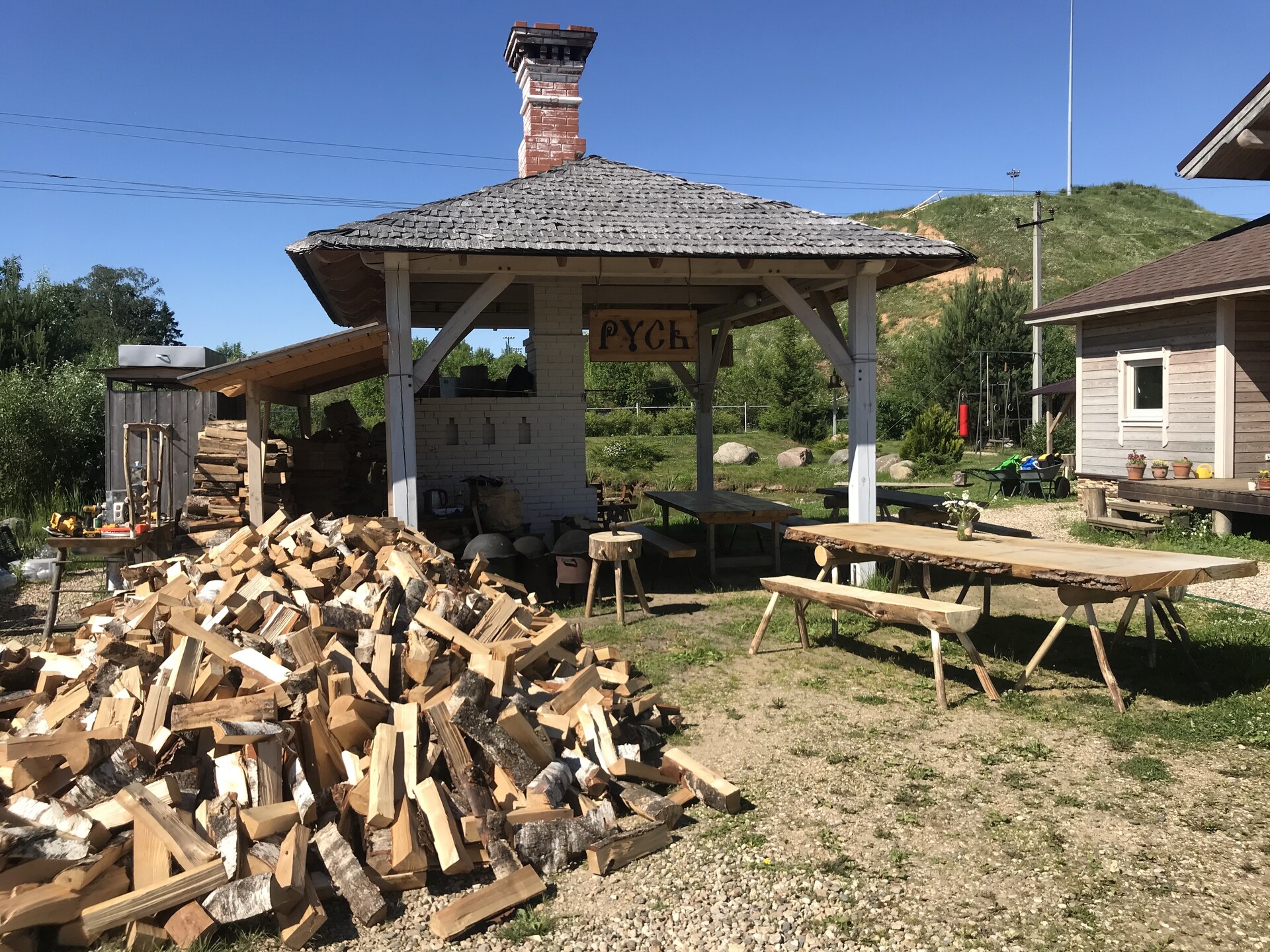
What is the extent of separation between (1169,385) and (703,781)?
1290 centimetres

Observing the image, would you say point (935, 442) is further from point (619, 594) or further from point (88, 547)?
point (88, 547)

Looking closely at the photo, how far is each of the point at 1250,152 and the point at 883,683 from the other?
12922 mm

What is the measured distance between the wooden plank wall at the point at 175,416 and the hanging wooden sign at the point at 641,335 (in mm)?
5743

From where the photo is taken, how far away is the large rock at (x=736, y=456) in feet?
81.9

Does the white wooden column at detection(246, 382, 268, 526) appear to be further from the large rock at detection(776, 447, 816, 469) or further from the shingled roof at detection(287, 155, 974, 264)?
the large rock at detection(776, 447, 816, 469)

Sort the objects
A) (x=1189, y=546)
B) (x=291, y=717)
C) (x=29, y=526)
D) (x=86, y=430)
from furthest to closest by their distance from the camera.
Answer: (x=86, y=430) → (x=29, y=526) → (x=1189, y=546) → (x=291, y=717)

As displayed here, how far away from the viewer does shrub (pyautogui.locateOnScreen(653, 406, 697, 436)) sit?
92.4 feet

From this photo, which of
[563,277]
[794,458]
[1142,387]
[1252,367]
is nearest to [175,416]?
[563,277]

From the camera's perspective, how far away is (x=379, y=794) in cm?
385

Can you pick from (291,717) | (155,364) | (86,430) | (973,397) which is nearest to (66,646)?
(291,717)

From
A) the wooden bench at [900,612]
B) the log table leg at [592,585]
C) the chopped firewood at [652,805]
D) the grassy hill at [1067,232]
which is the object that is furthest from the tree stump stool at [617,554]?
the grassy hill at [1067,232]

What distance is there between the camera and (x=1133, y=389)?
15156 millimetres

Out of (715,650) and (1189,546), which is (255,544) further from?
(1189,546)

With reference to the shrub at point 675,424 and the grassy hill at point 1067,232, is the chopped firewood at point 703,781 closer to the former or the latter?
the shrub at point 675,424
